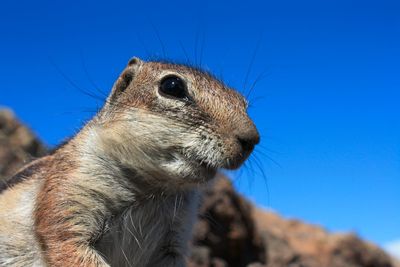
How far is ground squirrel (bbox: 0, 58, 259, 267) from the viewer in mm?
4922

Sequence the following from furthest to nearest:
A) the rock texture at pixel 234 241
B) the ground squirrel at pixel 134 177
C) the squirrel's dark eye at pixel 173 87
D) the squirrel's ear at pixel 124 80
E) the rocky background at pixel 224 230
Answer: the rock texture at pixel 234 241 < the rocky background at pixel 224 230 < the squirrel's ear at pixel 124 80 < the squirrel's dark eye at pixel 173 87 < the ground squirrel at pixel 134 177

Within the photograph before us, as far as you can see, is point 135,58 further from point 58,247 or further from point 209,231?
point 209,231

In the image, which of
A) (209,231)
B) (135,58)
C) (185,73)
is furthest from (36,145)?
(185,73)

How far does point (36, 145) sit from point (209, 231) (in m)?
4.91

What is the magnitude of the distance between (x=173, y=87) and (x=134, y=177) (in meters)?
0.94

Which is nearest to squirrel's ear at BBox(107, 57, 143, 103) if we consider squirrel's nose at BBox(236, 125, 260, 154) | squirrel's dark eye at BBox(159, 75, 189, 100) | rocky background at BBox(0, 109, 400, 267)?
squirrel's dark eye at BBox(159, 75, 189, 100)

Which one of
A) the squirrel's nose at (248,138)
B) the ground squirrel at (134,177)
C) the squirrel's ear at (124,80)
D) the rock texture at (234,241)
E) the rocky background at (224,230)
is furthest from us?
the rock texture at (234,241)

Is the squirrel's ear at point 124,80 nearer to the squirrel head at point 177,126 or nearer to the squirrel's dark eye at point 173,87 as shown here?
the squirrel head at point 177,126

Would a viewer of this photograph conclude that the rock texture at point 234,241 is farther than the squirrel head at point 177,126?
Yes

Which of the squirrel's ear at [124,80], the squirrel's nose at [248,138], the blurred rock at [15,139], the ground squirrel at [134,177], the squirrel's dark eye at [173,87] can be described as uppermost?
the blurred rock at [15,139]

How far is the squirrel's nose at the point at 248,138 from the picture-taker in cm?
480

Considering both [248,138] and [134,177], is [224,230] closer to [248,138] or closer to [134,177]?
[134,177]

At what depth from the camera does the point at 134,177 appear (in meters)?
5.40

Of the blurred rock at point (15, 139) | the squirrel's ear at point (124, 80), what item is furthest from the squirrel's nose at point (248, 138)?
the blurred rock at point (15, 139)
